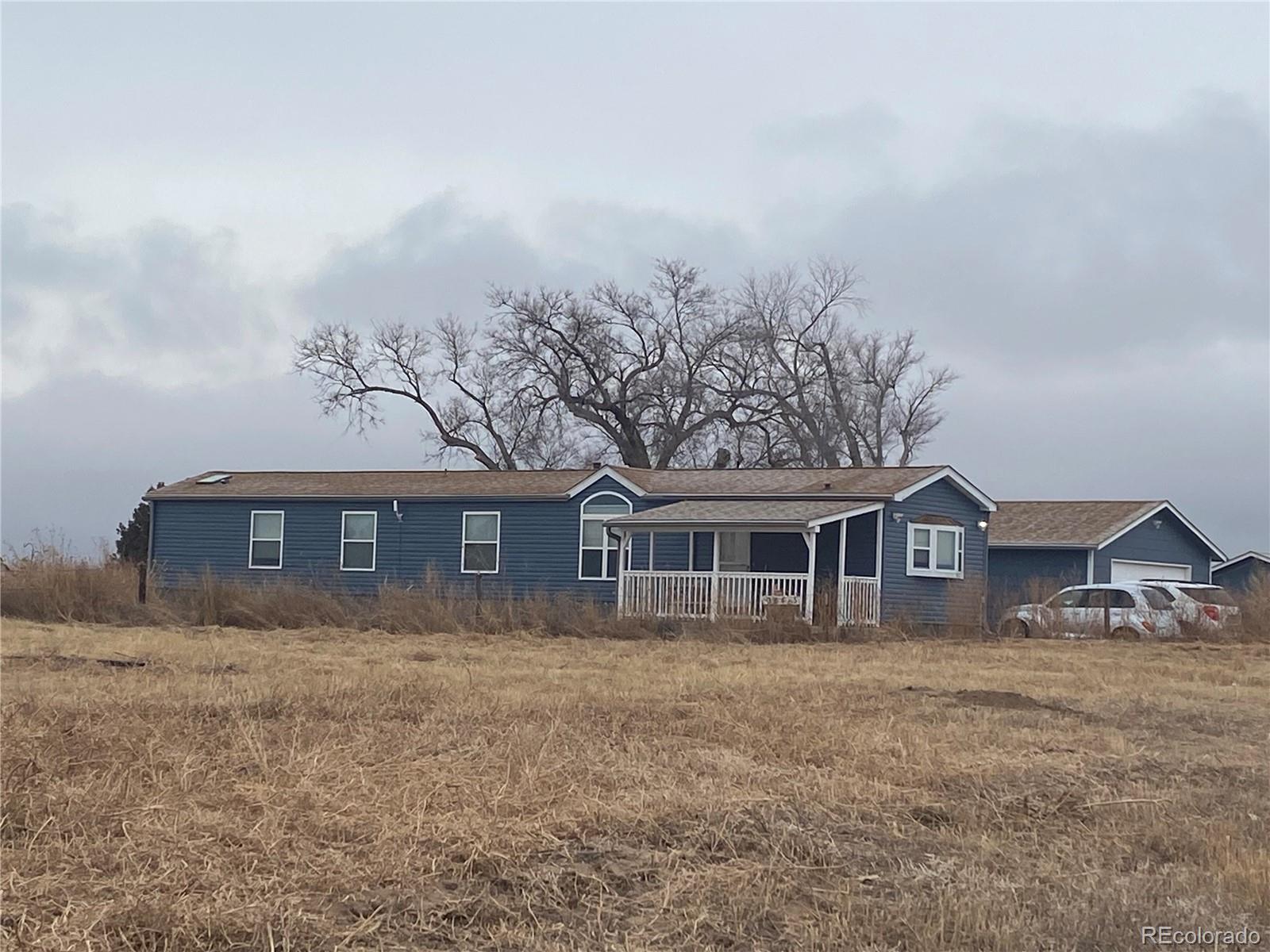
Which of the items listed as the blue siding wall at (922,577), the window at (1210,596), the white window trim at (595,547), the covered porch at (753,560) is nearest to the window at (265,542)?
the white window trim at (595,547)

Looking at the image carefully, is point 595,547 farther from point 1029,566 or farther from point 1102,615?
point 1029,566

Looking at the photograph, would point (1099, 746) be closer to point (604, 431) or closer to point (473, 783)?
point (473, 783)

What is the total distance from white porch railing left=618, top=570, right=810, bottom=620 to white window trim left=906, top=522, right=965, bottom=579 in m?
3.11

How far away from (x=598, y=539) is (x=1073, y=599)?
9602 mm

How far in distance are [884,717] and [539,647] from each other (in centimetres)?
928

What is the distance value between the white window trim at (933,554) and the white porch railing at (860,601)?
1756mm

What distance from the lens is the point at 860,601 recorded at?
83.3 feet

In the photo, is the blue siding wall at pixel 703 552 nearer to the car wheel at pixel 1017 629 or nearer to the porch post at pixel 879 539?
the porch post at pixel 879 539

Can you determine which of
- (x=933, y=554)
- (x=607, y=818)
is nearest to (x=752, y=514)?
(x=933, y=554)

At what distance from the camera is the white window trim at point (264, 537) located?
104ft

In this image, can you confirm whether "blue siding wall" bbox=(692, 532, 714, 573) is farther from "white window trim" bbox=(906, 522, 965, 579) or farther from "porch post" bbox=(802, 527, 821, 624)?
"porch post" bbox=(802, 527, 821, 624)

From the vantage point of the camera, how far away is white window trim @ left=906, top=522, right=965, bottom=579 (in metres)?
27.9

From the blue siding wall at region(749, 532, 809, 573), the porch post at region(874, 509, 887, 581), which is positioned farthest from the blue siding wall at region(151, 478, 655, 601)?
the porch post at region(874, 509, 887, 581)

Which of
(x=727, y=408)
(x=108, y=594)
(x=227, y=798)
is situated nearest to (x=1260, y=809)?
(x=227, y=798)
